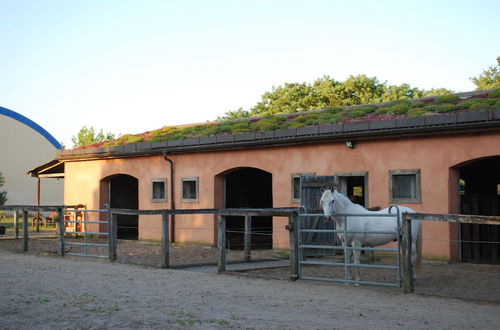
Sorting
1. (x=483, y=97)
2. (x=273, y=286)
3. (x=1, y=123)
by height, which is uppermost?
(x=1, y=123)

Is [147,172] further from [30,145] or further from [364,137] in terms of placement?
[30,145]

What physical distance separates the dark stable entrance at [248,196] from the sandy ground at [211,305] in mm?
10563

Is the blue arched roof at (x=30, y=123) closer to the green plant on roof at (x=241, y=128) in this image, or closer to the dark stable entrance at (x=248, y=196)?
the dark stable entrance at (x=248, y=196)

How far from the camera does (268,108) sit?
51281mm

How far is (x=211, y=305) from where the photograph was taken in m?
8.13

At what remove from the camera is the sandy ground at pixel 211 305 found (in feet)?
22.5

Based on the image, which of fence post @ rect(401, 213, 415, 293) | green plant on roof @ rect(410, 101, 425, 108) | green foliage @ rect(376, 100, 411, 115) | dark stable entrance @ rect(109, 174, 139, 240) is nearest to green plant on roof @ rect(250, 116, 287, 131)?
green foliage @ rect(376, 100, 411, 115)

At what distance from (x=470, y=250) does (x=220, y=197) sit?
24.0ft

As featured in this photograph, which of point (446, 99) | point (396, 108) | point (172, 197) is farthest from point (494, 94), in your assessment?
point (172, 197)

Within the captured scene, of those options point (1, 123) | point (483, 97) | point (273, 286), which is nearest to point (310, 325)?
point (273, 286)

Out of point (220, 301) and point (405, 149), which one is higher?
point (405, 149)

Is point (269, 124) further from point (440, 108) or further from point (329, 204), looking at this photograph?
point (329, 204)

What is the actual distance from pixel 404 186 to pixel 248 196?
945 cm

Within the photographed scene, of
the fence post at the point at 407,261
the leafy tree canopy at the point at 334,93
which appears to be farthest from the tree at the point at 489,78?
the fence post at the point at 407,261
